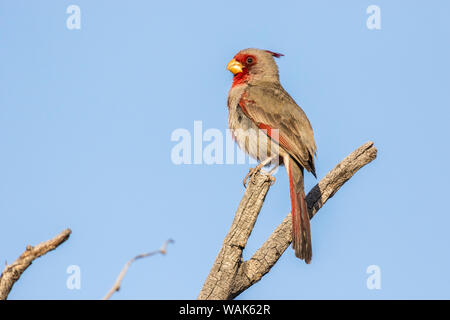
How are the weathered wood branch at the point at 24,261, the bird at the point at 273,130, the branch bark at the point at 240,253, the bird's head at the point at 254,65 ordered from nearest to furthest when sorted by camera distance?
the weathered wood branch at the point at 24,261 < the branch bark at the point at 240,253 < the bird at the point at 273,130 < the bird's head at the point at 254,65

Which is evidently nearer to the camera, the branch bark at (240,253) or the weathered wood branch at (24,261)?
the weathered wood branch at (24,261)

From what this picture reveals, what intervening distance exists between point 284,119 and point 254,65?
4.63 feet

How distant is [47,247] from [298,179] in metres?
3.38

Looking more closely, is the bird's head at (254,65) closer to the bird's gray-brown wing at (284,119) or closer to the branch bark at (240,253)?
the bird's gray-brown wing at (284,119)

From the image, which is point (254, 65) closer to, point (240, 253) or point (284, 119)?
point (284, 119)

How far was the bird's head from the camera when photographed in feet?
25.3

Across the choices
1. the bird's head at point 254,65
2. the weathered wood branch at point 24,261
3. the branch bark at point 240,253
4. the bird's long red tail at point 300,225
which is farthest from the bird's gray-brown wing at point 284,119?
the weathered wood branch at point 24,261

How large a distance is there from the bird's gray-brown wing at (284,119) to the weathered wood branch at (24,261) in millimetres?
3517

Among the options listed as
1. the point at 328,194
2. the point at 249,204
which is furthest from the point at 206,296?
the point at 328,194

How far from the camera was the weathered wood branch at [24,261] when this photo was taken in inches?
126

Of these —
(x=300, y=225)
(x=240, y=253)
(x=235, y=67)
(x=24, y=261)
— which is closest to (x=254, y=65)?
(x=235, y=67)

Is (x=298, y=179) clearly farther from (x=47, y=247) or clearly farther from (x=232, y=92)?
(x=47, y=247)

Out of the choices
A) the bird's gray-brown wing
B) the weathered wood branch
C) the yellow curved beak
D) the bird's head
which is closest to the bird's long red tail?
the bird's gray-brown wing

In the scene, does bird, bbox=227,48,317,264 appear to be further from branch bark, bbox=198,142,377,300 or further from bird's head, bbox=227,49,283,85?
branch bark, bbox=198,142,377,300
